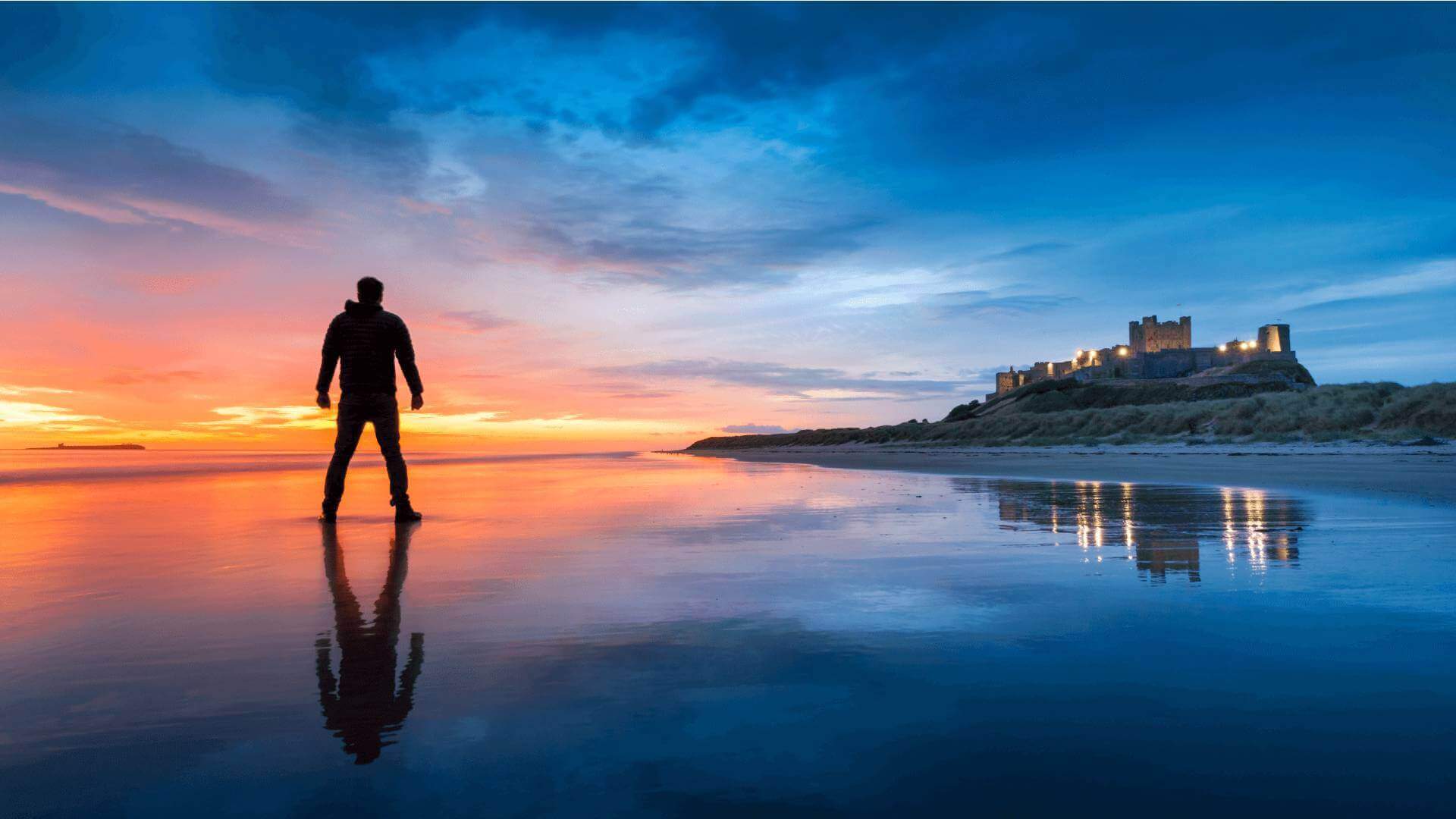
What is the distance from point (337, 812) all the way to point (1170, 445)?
103ft

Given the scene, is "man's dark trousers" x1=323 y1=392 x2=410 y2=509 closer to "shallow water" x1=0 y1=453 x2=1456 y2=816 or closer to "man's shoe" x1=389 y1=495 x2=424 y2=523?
"man's shoe" x1=389 y1=495 x2=424 y2=523

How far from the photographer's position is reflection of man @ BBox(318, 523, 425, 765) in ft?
6.56

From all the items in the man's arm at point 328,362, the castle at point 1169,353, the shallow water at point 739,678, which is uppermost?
the castle at point 1169,353

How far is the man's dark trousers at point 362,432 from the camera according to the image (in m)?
7.60

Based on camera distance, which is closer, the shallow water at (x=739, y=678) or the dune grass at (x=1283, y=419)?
A: the shallow water at (x=739, y=678)

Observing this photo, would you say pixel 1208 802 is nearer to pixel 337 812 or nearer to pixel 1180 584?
pixel 337 812

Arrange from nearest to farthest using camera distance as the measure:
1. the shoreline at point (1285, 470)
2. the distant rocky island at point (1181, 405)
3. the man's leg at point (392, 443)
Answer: the man's leg at point (392, 443), the shoreline at point (1285, 470), the distant rocky island at point (1181, 405)

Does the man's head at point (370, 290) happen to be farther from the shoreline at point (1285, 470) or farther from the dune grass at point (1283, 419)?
the dune grass at point (1283, 419)

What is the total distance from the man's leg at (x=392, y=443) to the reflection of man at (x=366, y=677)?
3809mm

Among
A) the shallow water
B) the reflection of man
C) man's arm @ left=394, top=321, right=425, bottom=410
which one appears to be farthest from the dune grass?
the reflection of man

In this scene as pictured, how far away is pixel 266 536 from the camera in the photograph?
6.39 meters

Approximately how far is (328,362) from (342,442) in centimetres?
80

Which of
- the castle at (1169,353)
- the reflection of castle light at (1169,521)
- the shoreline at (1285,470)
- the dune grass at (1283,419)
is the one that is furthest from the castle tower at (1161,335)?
the reflection of castle light at (1169,521)

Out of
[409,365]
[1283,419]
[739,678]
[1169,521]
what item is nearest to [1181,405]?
[1283,419]
